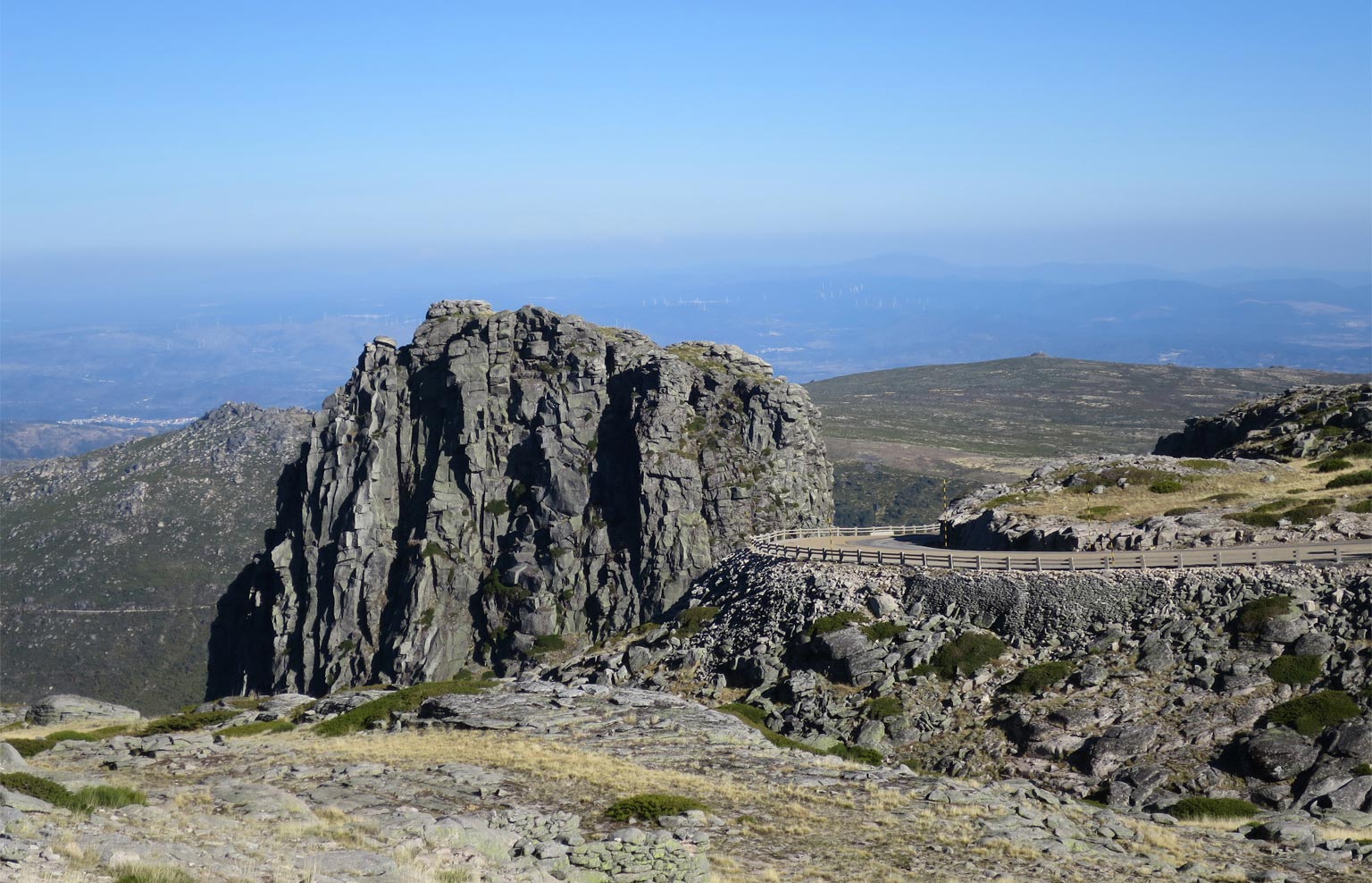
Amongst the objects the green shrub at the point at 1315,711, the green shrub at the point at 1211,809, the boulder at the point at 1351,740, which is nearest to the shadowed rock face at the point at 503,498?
the green shrub at the point at 1315,711

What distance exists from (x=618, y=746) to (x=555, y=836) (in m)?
14.2

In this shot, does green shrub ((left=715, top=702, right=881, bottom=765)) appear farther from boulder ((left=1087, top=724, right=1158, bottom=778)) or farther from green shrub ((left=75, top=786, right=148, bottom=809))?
green shrub ((left=75, top=786, right=148, bottom=809))

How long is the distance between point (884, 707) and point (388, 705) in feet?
75.8

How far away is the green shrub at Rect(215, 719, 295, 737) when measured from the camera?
55625 mm

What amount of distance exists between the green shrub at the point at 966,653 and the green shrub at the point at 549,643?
7558cm

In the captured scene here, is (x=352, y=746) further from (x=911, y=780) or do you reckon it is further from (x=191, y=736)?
(x=911, y=780)

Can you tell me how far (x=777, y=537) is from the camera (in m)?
86.6

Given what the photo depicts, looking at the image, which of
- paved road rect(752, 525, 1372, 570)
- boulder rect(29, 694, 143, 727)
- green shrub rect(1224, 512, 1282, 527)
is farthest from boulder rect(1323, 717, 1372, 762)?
boulder rect(29, 694, 143, 727)

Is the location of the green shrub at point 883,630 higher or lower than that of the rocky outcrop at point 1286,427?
lower

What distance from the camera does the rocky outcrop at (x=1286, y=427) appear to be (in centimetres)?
8044

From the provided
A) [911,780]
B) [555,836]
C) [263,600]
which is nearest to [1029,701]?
[911,780]

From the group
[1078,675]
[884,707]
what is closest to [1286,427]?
[1078,675]

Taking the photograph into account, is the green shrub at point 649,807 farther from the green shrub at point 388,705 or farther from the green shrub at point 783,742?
the green shrub at point 388,705

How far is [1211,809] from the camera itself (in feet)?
146
